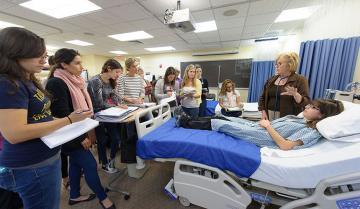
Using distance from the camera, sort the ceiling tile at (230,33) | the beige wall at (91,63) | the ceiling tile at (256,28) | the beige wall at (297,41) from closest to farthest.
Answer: the beige wall at (297,41) → the ceiling tile at (256,28) → the ceiling tile at (230,33) → the beige wall at (91,63)

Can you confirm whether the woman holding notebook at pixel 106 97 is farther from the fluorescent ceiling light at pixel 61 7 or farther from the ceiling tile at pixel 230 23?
the ceiling tile at pixel 230 23

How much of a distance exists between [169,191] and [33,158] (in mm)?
1255

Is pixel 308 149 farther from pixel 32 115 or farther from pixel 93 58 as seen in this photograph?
pixel 93 58

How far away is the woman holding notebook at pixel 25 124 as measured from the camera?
2.27ft

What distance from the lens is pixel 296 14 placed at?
11.6 feet

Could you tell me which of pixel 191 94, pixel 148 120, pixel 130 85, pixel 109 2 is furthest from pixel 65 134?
pixel 109 2

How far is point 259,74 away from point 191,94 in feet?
12.0

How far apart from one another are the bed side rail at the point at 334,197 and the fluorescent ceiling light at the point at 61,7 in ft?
12.0

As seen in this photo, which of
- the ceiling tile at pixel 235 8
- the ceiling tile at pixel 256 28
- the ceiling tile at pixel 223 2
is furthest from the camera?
the ceiling tile at pixel 256 28

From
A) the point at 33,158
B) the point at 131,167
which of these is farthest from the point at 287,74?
the point at 33,158

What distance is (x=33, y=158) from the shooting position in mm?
807

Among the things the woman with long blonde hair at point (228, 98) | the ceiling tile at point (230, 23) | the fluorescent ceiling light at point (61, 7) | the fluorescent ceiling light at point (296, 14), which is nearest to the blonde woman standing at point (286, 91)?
the woman with long blonde hair at point (228, 98)

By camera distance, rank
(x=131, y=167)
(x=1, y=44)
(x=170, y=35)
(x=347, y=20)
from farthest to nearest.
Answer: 1. (x=170, y=35)
2. (x=347, y=20)
3. (x=131, y=167)
4. (x=1, y=44)

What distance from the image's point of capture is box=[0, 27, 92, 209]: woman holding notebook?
692 mm
